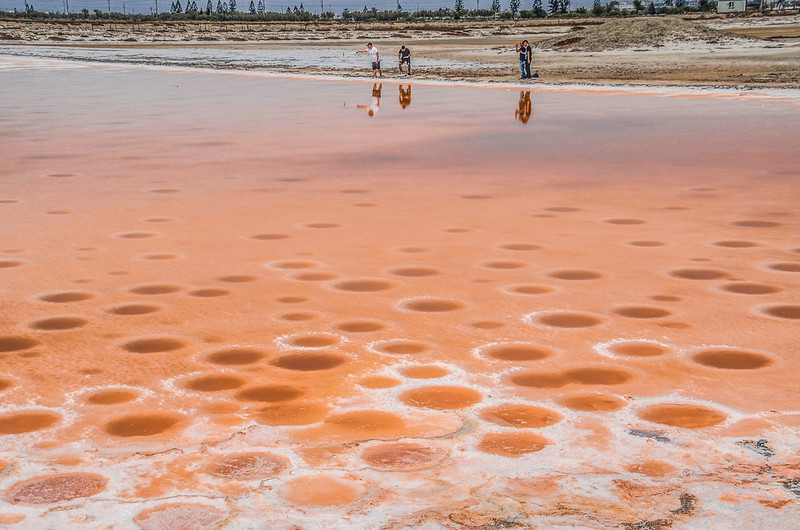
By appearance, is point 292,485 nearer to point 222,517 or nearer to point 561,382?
point 222,517

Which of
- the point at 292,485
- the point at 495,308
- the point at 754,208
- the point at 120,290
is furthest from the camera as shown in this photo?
the point at 754,208

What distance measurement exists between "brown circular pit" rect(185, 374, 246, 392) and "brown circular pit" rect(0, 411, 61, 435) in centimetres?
49

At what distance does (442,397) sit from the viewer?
342cm

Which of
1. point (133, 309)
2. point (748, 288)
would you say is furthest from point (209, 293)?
point (748, 288)

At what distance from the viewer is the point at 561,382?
11.6ft

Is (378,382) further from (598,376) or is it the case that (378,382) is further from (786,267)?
(786,267)

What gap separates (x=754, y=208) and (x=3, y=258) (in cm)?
485

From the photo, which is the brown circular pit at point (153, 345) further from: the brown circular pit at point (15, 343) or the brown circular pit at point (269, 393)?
the brown circular pit at point (269, 393)

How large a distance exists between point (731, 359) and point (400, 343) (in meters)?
1.29

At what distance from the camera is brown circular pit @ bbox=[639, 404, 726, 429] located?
124 inches

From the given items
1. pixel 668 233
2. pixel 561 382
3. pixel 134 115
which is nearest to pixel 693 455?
pixel 561 382

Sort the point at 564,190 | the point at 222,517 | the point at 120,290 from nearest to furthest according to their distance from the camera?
the point at 222,517 < the point at 120,290 < the point at 564,190

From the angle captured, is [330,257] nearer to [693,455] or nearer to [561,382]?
[561,382]

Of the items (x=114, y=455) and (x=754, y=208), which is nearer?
(x=114, y=455)
